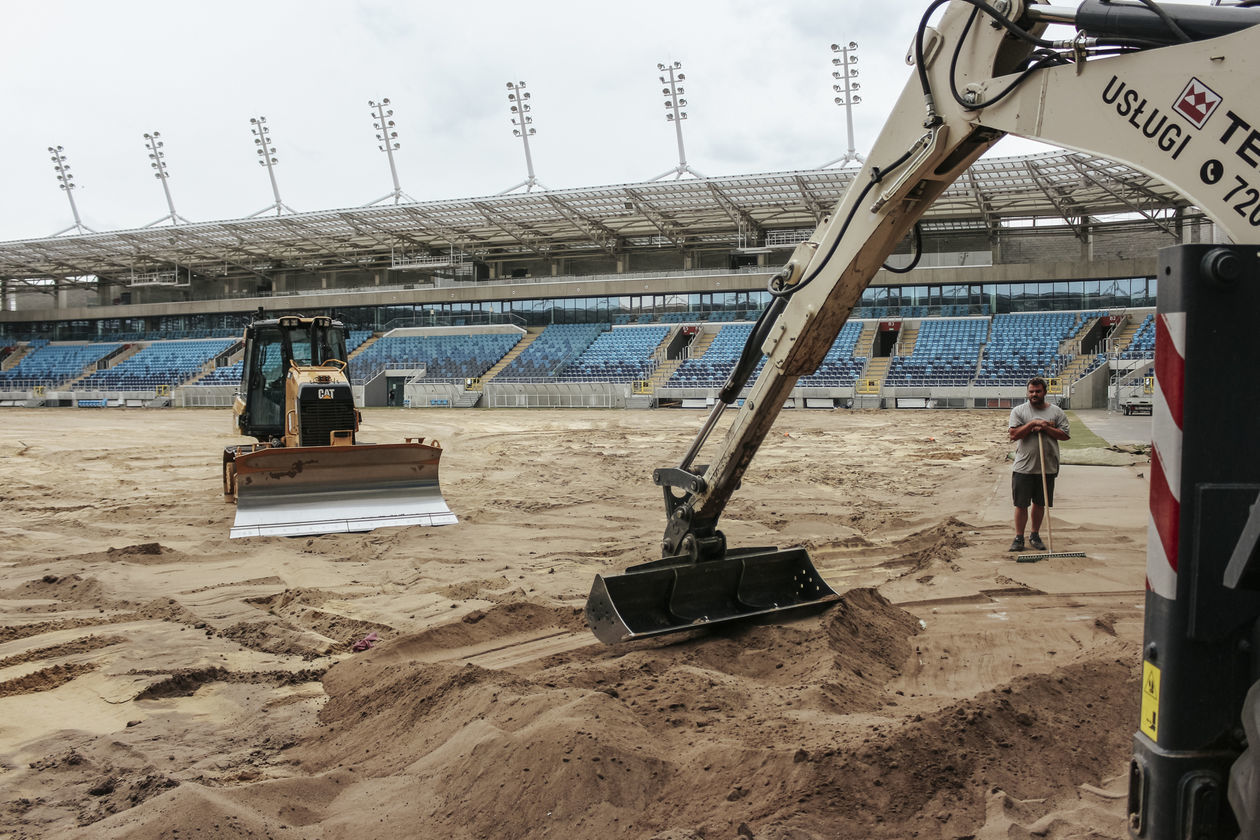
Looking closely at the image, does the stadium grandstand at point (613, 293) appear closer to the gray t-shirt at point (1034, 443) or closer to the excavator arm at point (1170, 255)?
the gray t-shirt at point (1034, 443)

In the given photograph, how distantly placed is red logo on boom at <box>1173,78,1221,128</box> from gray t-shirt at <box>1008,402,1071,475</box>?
223 inches

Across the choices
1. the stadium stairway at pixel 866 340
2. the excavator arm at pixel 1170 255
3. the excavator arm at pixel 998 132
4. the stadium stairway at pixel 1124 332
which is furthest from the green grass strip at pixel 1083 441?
the stadium stairway at pixel 866 340

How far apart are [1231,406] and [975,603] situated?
4.70 meters

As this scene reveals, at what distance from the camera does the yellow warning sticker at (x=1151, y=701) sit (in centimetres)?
216

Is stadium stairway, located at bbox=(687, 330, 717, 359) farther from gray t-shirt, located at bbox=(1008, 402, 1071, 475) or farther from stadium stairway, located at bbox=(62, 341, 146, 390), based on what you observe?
stadium stairway, located at bbox=(62, 341, 146, 390)

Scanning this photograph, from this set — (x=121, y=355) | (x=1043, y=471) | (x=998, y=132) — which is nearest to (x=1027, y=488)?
(x=1043, y=471)

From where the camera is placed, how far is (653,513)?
37.5 feet

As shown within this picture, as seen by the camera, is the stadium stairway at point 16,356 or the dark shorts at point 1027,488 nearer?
the dark shorts at point 1027,488

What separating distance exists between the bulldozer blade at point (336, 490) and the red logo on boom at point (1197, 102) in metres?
8.84

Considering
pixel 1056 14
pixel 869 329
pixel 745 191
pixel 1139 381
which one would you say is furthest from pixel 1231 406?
pixel 869 329

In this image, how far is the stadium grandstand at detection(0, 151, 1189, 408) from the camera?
37.5m

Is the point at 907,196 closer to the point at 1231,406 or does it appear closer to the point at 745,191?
the point at 1231,406

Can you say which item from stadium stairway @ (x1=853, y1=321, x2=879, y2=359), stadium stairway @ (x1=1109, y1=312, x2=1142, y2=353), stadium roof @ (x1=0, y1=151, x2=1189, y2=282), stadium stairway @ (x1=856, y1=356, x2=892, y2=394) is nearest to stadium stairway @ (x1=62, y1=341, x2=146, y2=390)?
stadium roof @ (x1=0, y1=151, x2=1189, y2=282)

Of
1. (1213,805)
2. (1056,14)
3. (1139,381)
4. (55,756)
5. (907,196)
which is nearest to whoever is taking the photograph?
(1213,805)
